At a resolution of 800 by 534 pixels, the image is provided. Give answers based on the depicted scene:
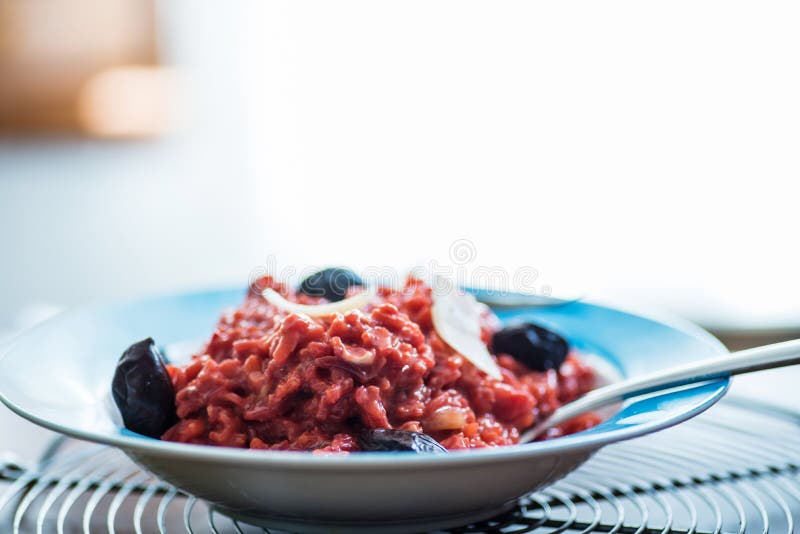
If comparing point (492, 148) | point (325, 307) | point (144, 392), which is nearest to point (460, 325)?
point (325, 307)

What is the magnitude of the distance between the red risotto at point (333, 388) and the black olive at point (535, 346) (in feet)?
0.68

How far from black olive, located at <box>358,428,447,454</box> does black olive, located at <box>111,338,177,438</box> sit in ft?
1.20

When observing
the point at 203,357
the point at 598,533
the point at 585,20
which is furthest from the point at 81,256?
the point at 598,533

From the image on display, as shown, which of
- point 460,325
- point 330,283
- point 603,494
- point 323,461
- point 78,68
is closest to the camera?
point 323,461

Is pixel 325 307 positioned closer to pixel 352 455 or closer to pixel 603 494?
pixel 352 455

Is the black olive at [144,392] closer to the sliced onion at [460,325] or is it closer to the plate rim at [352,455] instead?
the plate rim at [352,455]

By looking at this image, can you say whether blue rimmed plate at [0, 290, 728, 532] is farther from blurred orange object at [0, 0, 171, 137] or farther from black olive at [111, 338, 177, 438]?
blurred orange object at [0, 0, 171, 137]

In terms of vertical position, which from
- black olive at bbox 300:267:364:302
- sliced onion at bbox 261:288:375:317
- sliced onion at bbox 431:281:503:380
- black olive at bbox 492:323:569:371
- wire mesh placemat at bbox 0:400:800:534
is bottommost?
wire mesh placemat at bbox 0:400:800:534

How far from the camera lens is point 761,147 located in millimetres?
4648

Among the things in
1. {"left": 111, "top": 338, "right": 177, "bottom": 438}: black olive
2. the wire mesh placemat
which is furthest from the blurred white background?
{"left": 111, "top": 338, "right": 177, "bottom": 438}: black olive

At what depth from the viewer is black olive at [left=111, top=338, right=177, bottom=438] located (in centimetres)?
134

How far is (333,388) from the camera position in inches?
49.3

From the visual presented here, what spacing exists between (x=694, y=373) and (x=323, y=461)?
0.68m

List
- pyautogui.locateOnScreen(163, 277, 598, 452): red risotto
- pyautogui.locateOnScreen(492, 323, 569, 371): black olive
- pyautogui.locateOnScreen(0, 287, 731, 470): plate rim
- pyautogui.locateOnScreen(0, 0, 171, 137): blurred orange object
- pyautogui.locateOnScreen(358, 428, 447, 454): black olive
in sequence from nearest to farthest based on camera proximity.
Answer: pyautogui.locateOnScreen(0, 287, 731, 470): plate rim, pyautogui.locateOnScreen(358, 428, 447, 454): black olive, pyautogui.locateOnScreen(163, 277, 598, 452): red risotto, pyautogui.locateOnScreen(492, 323, 569, 371): black olive, pyautogui.locateOnScreen(0, 0, 171, 137): blurred orange object
